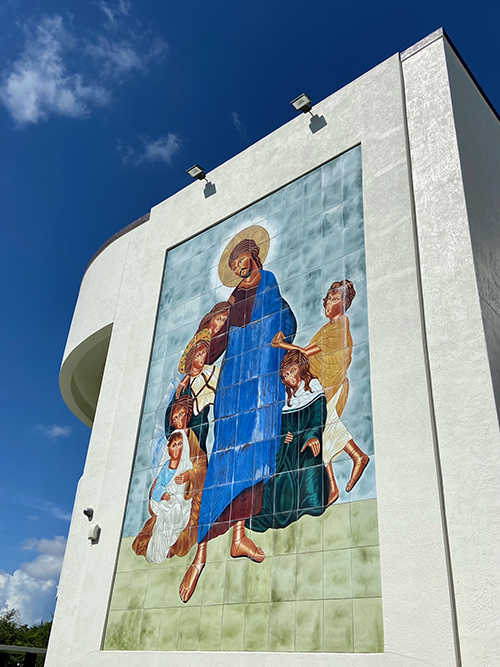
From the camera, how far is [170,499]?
29.7 ft

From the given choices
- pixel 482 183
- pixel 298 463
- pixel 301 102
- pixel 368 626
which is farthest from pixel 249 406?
pixel 301 102

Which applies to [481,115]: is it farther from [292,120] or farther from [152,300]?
[152,300]

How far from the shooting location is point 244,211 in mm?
11055

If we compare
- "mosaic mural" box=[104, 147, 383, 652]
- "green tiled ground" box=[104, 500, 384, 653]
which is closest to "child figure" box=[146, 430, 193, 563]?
"mosaic mural" box=[104, 147, 383, 652]

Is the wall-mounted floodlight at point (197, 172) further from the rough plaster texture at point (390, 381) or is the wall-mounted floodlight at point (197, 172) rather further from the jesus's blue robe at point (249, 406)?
the jesus's blue robe at point (249, 406)

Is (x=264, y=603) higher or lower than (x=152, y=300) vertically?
lower

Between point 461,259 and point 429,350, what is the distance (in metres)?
1.18

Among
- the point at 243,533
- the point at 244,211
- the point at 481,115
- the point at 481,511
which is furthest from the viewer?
the point at 244,211

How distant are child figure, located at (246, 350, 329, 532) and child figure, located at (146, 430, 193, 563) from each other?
1.35 m

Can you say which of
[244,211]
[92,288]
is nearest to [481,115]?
[244,211]

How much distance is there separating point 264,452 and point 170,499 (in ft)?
5.92

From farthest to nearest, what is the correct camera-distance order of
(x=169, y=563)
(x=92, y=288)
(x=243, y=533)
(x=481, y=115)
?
(x=92, y=288) < (x=481, y=115) < (x=169, y=563) < (x=243, y=533)

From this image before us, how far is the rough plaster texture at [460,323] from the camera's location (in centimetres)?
582

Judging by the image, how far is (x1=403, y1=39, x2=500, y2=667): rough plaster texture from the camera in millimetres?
5816
